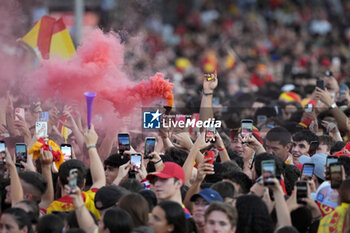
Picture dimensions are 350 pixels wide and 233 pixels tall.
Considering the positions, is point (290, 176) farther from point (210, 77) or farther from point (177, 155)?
point (210, 77)

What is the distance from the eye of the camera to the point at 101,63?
11719mm

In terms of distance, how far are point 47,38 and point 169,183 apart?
20.2ft

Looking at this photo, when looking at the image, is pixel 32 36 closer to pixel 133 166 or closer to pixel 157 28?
pixel 133 166

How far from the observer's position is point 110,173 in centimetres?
942

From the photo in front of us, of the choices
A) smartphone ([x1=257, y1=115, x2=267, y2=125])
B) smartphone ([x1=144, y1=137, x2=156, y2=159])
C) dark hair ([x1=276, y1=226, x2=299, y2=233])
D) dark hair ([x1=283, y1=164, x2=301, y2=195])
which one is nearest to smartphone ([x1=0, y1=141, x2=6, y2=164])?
smartphone ([x1=144, y1=137, x2=156, y2=159])

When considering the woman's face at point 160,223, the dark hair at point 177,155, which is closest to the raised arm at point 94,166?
the dark hair at point 177,155

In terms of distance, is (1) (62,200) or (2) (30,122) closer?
(1) (62,200)

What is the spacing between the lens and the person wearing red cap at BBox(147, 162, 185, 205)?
26.4 feet

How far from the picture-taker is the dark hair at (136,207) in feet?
24.6

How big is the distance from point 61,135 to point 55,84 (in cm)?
93

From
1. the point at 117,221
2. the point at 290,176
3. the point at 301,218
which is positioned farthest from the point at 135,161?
the point at 301,218

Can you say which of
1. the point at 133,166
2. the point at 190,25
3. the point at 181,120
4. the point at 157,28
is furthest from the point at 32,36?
the point at 190,25

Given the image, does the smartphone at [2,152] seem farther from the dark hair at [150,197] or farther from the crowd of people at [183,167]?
the dark hair at [150,197]

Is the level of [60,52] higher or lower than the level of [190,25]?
lower
